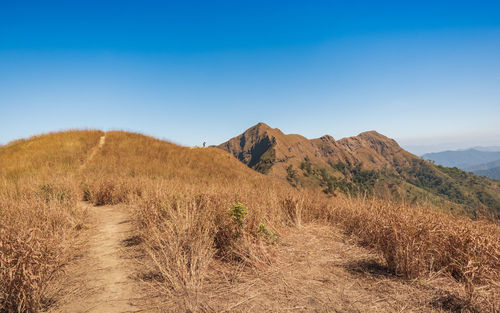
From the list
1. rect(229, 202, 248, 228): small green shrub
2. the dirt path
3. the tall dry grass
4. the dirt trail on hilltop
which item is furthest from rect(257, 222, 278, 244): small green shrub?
the dirt trail on hilltop

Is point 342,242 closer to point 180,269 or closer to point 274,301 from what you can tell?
point 274,301

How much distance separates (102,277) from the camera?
3752 mm

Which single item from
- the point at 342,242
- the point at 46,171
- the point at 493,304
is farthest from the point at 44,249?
A: the point at 46,171

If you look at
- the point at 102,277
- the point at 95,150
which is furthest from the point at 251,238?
the point at 95,150

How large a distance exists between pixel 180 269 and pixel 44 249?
71.6 inches

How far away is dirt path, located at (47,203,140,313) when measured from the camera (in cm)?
302

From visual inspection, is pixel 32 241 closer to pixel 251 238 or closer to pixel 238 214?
pixel 238 214

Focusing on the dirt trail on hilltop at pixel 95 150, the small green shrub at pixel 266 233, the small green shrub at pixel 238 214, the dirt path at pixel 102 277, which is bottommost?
the dirt path at pixel 102 277

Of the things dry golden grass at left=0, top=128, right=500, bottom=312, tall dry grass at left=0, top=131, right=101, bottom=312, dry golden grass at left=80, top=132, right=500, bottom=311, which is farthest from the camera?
dry golden grass at left=80, top=132, right=500, bottom=311

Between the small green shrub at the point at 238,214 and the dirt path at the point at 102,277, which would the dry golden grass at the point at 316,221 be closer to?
the small green shrub at the point at 238,214

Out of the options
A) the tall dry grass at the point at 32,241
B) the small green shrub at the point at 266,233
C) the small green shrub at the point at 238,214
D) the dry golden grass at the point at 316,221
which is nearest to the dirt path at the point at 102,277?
the tall dry grass at the point at 32,241

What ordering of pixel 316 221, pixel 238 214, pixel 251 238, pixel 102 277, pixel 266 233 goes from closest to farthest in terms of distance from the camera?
pixel 102 277
pixel 251 238
pixel 238 214
pixel 266 233
pixel 316 221

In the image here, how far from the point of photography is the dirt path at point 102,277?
3021 millimetres

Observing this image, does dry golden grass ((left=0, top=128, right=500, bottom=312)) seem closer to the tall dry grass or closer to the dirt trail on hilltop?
the tall dry grass
